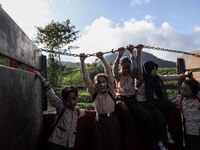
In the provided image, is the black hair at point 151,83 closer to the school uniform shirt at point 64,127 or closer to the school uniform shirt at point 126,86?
the school uniform shirt at point 126,86

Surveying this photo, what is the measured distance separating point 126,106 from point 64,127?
973 mm

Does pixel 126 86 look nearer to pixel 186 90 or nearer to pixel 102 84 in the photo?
pixel 102 84

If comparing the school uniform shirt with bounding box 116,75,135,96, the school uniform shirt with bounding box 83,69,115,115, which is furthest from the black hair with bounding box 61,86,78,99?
the school uniform shirt with bounding box 116,75,135,96

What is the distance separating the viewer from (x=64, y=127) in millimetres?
3828

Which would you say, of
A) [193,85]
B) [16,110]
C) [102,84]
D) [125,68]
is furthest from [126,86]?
[16,110]

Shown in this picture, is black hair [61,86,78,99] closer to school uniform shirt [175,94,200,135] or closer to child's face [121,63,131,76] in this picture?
child's face [121,63,131,76]

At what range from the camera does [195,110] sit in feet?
14.5

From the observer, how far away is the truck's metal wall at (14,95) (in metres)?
1.97

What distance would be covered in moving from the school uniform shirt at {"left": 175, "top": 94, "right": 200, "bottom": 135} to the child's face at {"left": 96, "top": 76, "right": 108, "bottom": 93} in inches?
49.2

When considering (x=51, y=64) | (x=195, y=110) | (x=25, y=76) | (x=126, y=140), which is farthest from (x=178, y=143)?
(x=51, y=64)

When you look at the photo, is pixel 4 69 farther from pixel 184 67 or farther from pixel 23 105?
pixel 184 67

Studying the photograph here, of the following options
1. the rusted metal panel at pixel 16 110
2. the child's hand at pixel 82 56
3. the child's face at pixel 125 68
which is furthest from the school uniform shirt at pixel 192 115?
the rusted metal panel at pixel 16 110

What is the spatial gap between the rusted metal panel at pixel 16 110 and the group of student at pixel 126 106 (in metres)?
0.74

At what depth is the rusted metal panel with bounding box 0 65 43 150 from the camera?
1.96 m
